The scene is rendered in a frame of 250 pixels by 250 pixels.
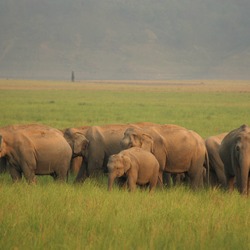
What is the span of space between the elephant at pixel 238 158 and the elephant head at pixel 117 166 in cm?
200

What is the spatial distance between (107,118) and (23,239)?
32.4 metres

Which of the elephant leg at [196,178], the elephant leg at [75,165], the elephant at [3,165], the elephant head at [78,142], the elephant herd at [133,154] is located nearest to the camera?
the elephant herd at [133,154]

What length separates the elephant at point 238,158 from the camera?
43.8ft

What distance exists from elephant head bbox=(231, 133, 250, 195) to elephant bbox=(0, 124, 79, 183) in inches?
148

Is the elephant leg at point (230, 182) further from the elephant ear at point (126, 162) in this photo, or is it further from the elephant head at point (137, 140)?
the elephant ear at point (126, 162)

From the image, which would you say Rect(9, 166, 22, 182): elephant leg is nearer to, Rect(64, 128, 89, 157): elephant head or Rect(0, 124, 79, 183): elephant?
Rect(0, 124, 79, 183): elephant

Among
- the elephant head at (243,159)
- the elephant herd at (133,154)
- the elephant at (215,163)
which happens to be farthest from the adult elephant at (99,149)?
the elephant head at (243,159)

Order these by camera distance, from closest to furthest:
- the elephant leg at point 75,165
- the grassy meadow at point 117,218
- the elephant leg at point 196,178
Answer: the grassy meadow at point 117,218 → the elephant leg at point 196,178 → the elephant leg at point 75,165

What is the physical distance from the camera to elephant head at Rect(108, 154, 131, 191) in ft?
43.8

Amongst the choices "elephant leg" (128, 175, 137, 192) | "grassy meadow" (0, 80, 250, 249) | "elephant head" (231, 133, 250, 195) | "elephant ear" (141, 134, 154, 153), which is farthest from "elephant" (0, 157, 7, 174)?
"elephant head" (231, 133, 250, 195)

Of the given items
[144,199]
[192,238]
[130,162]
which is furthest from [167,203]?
[192,238]

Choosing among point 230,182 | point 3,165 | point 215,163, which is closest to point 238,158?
point 230,182

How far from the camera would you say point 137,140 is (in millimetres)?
15125

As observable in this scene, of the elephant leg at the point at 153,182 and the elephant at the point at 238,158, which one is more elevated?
the elephant at the point at 238,158
